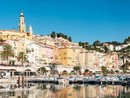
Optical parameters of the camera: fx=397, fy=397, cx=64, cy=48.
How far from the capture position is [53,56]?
17788 cm

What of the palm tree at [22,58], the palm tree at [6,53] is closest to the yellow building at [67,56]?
the palm tree at [22,58]

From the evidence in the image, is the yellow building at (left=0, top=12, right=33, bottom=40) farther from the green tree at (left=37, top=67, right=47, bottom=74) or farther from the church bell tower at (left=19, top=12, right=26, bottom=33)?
the green tree at (left=37, top=67, right=47, bottom=74)

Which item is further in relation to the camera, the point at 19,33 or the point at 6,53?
the point at 19,33

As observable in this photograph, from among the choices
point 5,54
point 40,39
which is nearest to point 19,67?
point 5,54

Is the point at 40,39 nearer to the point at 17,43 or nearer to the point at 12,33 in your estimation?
the point at 12,33

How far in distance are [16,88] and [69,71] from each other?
83.4 meters

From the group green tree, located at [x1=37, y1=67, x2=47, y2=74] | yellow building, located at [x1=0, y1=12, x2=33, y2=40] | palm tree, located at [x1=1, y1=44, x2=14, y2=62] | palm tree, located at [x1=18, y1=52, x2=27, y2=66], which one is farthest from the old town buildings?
palm tree, located at [x1=1, y1=44, x2=14, y2=62]

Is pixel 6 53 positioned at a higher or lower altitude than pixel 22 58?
higher

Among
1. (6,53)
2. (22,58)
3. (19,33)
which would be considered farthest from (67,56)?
(6,53)

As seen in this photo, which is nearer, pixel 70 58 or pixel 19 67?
pixel 19 67

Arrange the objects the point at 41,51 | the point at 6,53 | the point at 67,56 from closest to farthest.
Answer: the point at 6,53 → the point at 41,51 → the point at 67,56

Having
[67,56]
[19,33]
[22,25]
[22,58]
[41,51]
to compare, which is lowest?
[22,58]

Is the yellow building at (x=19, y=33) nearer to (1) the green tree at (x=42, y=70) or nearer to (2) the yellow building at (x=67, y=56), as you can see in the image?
(2) the yellow building at (x=67, y=56)

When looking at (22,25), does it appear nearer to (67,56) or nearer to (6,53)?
(67,56)
